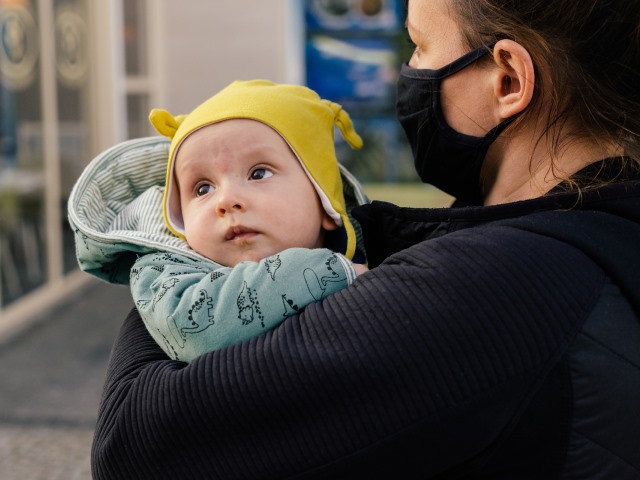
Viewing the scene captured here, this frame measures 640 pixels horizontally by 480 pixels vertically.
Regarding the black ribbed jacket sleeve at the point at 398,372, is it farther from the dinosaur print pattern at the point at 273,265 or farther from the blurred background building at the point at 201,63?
the blurred background building at the point at 201,63

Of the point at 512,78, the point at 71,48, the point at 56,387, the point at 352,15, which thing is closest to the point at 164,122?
the point at 512,78

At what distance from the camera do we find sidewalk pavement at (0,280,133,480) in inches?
165

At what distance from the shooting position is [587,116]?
4.72 feet

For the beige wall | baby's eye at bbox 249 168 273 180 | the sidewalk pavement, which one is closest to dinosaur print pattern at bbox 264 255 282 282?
baby's eye at bbox 249 168 273 180

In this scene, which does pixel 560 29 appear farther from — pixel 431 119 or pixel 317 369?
pixel 317 369

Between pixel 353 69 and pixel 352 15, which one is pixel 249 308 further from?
pixel 352 15

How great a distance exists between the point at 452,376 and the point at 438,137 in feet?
2.01

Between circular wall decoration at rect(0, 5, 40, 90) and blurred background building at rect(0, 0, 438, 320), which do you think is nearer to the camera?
circular wall decoration at rect(0, 5, 40, 90)

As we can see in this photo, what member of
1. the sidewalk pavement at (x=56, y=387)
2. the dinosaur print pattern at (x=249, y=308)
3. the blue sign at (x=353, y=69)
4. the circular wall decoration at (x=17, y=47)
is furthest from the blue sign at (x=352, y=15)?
the dinosaur print pattern at (x=249, y=308)

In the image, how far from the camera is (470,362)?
1.17m

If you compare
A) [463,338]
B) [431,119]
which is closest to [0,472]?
[431,119]

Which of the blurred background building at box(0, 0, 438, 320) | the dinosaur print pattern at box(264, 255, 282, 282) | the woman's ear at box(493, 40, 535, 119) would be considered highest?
the woman's ear at box(493, 40, 535, 119)

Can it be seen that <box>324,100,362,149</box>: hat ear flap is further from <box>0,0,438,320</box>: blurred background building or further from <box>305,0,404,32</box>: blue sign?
<box>305,0,404,32</box>: blue sign

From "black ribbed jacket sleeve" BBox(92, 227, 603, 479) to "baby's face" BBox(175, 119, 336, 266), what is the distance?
38cm
